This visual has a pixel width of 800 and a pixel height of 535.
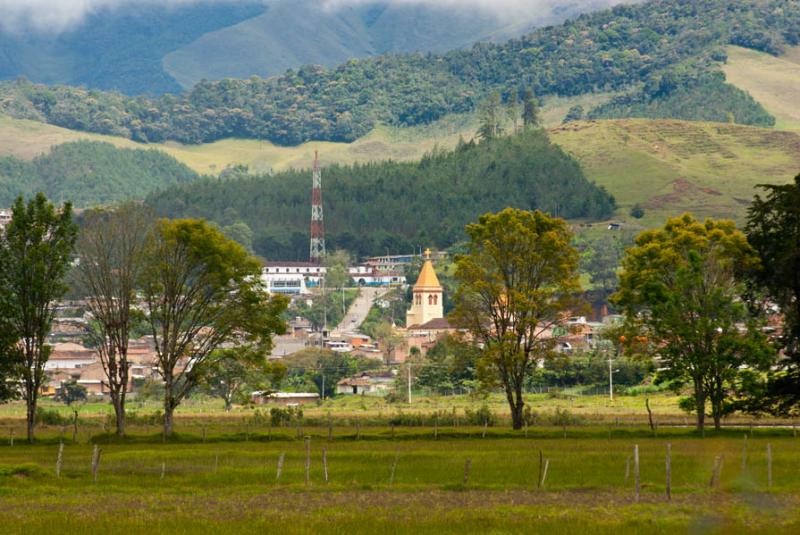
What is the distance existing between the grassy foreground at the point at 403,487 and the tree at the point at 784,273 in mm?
2272

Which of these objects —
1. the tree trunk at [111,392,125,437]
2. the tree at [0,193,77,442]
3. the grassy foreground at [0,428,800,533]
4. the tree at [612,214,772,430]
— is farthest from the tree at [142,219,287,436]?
the tree at [612,214,772,430]

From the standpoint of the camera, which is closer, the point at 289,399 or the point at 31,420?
the point at 31,420

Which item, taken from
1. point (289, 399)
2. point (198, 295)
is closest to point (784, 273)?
point (198, 295)

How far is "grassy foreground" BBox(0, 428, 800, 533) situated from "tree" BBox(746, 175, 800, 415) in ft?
7.46

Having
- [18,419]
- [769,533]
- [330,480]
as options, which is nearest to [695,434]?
[330,480]

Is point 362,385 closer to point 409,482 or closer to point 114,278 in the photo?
point 114,278

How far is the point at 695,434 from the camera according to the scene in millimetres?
73125

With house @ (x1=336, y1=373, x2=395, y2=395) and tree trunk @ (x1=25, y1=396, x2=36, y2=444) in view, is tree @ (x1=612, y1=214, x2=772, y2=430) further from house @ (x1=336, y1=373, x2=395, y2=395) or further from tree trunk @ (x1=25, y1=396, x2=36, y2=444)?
house @ (x1=336, y1=373, x2=395, y2=395)

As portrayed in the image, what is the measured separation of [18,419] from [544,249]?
38773 mm

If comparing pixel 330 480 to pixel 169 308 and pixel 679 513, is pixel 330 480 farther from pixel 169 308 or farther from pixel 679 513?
pixel 169 308

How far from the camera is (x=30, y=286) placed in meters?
75.3

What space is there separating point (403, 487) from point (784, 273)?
102 ft

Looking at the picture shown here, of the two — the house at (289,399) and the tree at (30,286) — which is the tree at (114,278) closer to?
the tree at (30,286)

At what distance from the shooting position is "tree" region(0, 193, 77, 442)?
75250 millimetres
